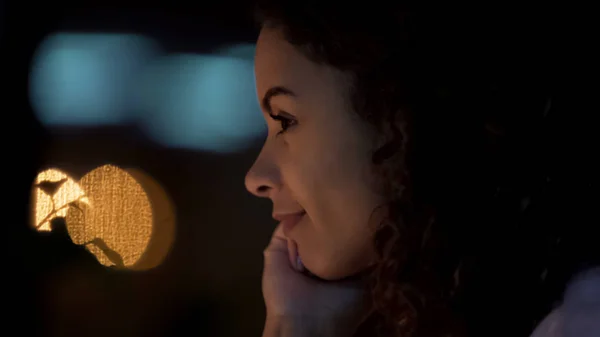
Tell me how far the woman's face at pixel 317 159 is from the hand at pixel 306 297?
33mm

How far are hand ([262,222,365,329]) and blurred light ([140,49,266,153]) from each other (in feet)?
0.56

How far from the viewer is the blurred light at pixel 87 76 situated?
0.87 meters

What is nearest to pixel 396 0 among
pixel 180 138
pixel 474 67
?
pixel 474 67

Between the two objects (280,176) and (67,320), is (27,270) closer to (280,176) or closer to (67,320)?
(67,320)

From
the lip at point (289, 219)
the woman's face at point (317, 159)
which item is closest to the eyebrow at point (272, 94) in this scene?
the woman's face at point (317, 159)

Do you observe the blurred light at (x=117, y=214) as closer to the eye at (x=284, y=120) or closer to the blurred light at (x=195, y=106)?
the blurred light at (x=195, y=106)

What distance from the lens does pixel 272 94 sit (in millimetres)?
773

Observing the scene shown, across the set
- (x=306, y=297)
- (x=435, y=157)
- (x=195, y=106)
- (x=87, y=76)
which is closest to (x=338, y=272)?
(x=306, y=297)

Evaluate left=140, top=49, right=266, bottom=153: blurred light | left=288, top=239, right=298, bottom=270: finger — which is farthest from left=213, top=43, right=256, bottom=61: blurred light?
left=288, top=239, right=298, bottom=270: finger

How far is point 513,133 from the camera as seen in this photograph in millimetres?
692

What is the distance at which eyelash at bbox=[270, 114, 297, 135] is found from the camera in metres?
0.78

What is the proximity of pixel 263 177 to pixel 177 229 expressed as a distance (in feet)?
0.48

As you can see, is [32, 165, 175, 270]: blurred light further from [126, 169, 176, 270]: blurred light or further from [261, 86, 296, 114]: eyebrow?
[261, 86, 296, 114]: eyebrow

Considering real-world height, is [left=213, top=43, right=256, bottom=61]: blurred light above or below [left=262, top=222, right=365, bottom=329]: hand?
above
